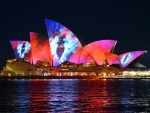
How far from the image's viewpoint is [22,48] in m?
80.7

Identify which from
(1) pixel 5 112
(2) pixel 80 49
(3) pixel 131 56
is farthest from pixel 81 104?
(3) pixel 131 56

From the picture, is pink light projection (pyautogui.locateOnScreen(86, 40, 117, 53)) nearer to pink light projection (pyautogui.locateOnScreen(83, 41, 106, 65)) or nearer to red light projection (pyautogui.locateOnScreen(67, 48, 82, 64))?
pink light projection (pyautogui.locateOnScreen(83, 41, 106, 65))

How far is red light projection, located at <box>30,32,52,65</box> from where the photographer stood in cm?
7350

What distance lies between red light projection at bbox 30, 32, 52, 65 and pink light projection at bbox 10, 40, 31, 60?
6.99 ft

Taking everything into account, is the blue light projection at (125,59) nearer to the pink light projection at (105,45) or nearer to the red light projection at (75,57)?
the pink light projection at (105,45)

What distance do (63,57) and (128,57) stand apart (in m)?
14.6

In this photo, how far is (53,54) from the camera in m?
77.0

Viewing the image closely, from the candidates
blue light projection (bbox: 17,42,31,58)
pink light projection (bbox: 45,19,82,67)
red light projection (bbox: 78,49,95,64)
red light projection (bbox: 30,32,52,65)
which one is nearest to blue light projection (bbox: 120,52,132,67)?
red light projection (bbox: 78,49,95,64)

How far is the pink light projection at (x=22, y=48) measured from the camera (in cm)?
7950

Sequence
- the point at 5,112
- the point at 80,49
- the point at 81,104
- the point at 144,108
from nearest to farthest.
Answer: the point at 5,112 < the point at 144,108 < the point at 81,104 < the point at 80,49

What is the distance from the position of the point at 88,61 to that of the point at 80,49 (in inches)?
195

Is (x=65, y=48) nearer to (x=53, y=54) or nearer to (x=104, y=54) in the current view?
(x=53, y=54)

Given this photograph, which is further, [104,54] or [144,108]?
[104,54]

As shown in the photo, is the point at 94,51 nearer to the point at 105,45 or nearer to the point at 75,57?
the point at 105,45
